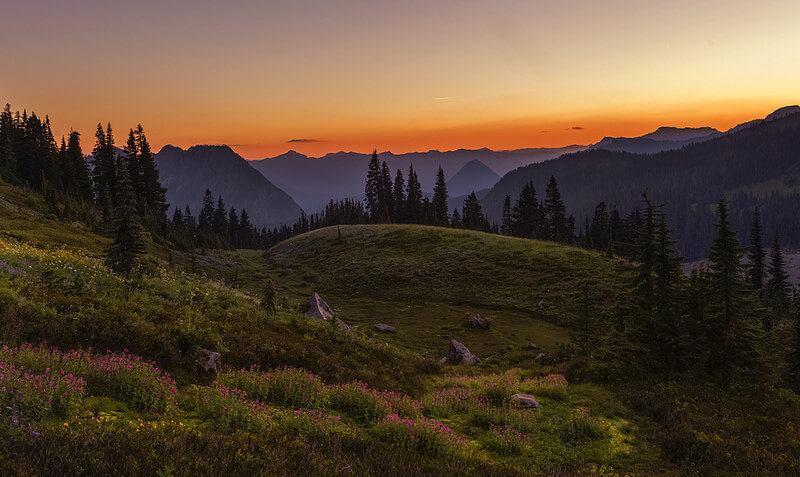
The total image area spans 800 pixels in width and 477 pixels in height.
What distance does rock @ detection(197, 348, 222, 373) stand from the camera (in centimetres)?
973

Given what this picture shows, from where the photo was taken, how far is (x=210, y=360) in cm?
992

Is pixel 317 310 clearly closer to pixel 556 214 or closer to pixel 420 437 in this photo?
pixel 420 437

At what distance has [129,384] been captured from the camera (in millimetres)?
6957

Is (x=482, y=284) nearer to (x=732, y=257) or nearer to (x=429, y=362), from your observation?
(x=429, y=362)

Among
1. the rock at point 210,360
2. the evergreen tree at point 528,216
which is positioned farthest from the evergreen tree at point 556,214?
the rock at point 210,360

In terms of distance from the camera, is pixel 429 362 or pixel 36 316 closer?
pixel 36 316

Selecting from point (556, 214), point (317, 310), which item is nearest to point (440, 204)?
point (556, 214)

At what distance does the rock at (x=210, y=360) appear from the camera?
31.9 feet

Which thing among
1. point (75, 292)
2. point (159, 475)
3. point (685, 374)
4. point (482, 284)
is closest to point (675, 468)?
point (685, 374)

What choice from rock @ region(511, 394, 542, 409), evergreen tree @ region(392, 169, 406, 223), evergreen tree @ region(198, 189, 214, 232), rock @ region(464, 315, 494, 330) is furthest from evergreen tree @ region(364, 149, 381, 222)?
rock @ region(511, 394, 542, 409)

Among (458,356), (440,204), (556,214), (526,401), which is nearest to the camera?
(526,401)

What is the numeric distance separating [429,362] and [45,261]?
599 inches

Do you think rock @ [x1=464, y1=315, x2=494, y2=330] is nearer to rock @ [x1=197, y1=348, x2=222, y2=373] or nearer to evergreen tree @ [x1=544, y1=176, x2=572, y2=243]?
rock @ [x1=197, y1=348, x2=222, y2=373]

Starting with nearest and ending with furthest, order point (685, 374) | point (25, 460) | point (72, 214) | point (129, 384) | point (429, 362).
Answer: point (25, 460)
point (129, 384)
point (685, 374)
point (429, 362)
point (72, 214)
